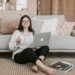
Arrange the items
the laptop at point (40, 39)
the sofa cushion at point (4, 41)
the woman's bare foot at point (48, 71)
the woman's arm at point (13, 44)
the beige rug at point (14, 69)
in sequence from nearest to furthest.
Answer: the woman's bare foot at point (48, 71)
the beige rug at point (14, 69)
the laptop at point (40, 39)
the woman's arm at point (13, 44)
the sofa cushion at point (4, 41)

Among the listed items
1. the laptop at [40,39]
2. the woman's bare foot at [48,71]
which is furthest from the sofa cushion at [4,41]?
the woman's bare foot at [48,71]

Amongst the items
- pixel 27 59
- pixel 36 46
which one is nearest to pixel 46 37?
pixel 36 46

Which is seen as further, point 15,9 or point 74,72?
point 15,9

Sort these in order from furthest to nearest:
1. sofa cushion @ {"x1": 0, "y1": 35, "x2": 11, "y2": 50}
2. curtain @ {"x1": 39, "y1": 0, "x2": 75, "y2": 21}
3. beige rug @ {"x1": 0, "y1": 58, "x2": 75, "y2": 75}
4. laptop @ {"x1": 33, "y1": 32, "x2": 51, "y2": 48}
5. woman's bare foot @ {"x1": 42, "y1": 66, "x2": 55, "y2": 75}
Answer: curtain @ {"x1": 39, "y1": 0, "x2": 75, "y2": 21} < sofa cushion @ {"x1": 0, "y1": 35, "x2": 11, "y2": 50} < laptop @ {"x1": 33, "y1": 32, "x2": 51, "y2": 48} < beige rug @ {"x1": 0, "y1": 58, "x2": 75, "y2": 75} < woman's bare foot @ {"x1": 42, "y1": 66, "x2": 55, "y2": 75}

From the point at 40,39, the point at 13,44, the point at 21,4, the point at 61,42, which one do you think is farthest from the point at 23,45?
the point at 21,4

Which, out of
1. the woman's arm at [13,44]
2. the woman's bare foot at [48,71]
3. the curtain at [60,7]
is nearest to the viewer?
the woman's bare foot at [48,71]

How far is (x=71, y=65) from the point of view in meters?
3.28

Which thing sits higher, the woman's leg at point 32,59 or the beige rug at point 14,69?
the woman's leg at point 32,59

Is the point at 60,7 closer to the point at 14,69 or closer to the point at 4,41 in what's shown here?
the point at 4,41

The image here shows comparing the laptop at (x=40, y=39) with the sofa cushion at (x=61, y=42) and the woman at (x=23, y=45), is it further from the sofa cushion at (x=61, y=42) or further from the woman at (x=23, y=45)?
the sofa cushion at (x=61, y=42)

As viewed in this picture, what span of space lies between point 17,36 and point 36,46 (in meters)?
0.35

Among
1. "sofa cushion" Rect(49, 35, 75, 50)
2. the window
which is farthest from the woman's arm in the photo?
the window

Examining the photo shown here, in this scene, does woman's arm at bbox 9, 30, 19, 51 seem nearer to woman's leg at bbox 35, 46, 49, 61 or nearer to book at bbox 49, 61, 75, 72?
woman's leg at bbox 35, 46, 49, 61

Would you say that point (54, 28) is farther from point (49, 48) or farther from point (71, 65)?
point (71, 65)
